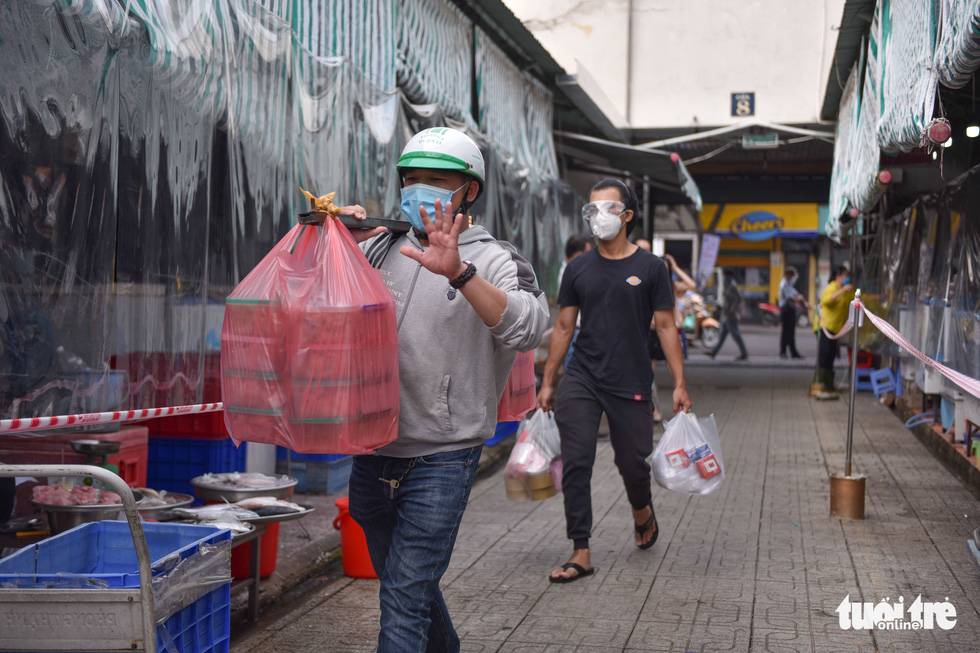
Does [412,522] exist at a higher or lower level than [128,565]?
higher

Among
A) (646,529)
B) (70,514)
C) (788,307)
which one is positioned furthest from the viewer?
(788,307)

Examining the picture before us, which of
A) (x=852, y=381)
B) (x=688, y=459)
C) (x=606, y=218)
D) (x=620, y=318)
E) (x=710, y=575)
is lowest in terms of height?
(x=710, y=575)

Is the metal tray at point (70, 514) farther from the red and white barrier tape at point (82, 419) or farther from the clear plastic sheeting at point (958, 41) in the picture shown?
the clear plastic sheeting at point (958, 41)

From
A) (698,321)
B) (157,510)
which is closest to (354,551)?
(157,510)

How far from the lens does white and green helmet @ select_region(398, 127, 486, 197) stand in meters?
2.86

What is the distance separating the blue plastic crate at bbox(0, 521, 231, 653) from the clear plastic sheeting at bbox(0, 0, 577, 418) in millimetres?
504

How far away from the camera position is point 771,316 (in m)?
39.4

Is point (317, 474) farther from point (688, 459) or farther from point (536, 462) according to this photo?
point (688, 459)

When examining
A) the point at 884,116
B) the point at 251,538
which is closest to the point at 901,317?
the point at 884,116

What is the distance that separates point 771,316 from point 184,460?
119ft

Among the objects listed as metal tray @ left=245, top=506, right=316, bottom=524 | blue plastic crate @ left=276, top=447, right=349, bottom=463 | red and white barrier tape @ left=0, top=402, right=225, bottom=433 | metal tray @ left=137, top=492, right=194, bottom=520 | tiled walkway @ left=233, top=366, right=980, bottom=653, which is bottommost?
tiled walkway @ left=233, top=366, right=980, bottom=653

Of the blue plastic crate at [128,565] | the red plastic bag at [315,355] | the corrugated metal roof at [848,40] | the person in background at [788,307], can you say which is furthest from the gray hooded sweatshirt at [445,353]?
the person in background at [788,307]

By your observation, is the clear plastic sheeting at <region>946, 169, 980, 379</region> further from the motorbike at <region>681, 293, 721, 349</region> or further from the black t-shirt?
the motorbike at <region>681, 293, 721, 349</region>

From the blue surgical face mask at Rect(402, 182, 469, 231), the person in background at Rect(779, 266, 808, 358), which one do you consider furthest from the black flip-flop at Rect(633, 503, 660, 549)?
the person in background at Rect(779, 266, 808, 358)
